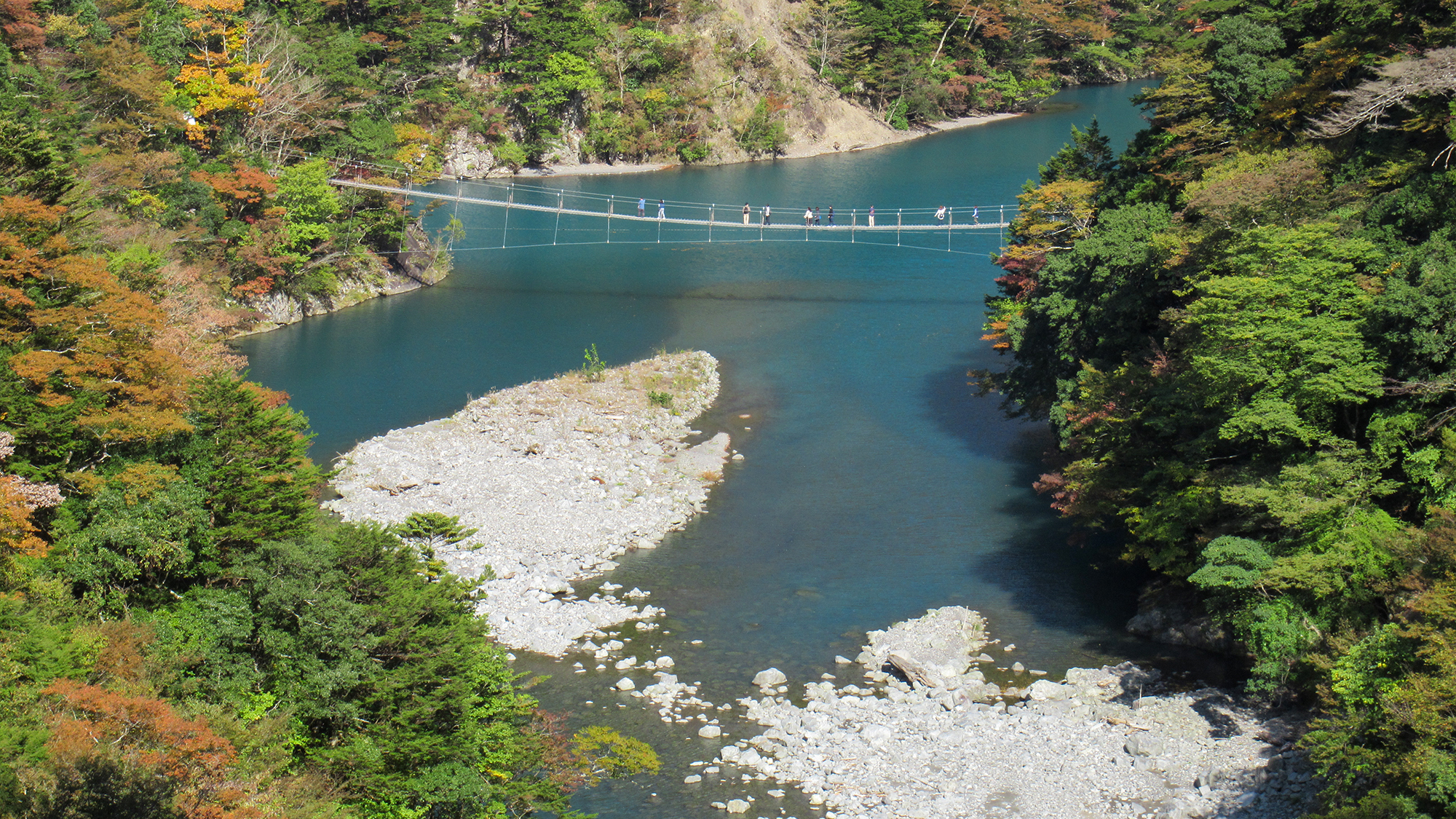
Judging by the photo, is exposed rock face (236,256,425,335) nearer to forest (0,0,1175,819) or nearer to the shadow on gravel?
forest (0,0,1175,819)

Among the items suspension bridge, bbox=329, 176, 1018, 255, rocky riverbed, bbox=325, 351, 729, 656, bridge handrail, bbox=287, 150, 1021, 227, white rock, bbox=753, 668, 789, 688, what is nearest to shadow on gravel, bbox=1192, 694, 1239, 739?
white rock, bbox=753, 668, 789, 688

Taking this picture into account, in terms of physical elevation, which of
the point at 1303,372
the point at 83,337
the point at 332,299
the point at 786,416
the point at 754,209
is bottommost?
the point at 786,416

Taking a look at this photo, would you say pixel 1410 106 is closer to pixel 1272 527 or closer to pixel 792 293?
pixel 1272 527

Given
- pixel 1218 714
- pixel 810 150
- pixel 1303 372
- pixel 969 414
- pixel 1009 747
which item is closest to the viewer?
pixel 1009 747

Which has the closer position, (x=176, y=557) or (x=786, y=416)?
(x=176, y=557)

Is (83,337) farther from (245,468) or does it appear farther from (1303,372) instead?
(1303,372)

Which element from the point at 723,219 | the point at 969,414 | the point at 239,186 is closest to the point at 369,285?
the point at 239,186
